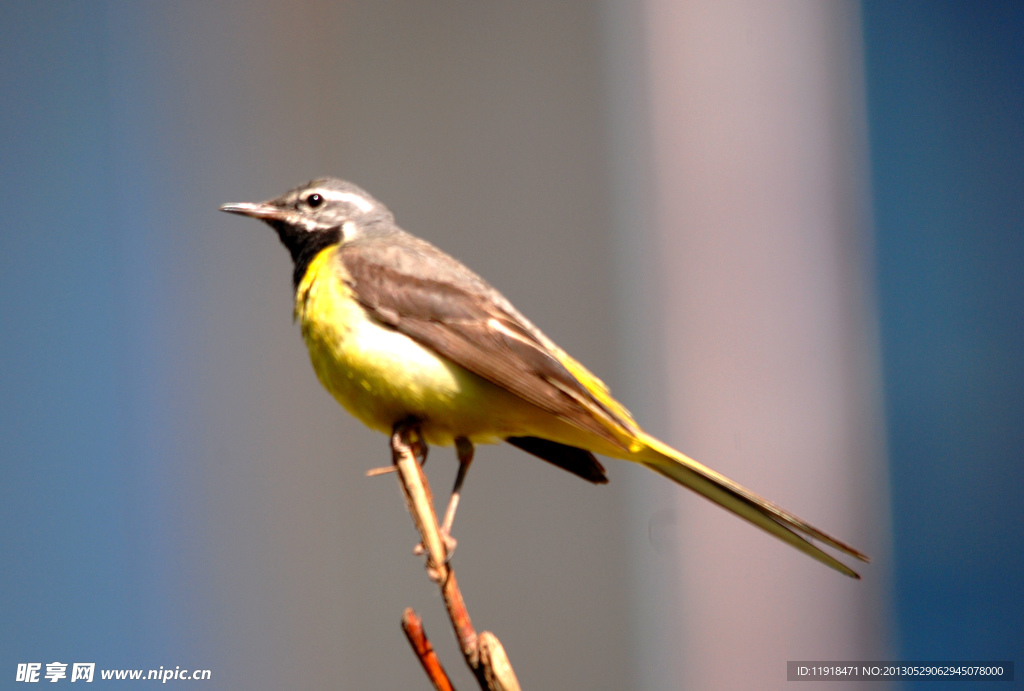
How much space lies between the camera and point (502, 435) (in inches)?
102

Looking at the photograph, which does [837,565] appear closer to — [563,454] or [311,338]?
[563,454]

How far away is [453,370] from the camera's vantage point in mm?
2439

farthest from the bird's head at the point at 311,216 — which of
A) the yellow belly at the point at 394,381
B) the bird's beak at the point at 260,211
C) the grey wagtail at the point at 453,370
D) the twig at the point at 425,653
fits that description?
the twig at the point at 425,653

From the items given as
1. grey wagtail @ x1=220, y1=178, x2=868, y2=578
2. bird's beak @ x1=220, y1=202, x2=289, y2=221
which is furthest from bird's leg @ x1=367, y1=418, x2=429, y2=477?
bird's beak @ x1=220, y1=202, x2=289, y2=221

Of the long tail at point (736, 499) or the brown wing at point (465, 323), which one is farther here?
the brown wing at point (465, 323)

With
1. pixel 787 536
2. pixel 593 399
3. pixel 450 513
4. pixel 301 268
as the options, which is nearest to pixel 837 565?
pixel 787 536

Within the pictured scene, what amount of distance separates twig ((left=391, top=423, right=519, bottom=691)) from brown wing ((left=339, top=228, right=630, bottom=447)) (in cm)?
37

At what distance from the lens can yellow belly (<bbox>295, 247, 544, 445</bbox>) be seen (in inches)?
93.9

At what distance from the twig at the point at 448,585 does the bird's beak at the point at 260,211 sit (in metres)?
1.15

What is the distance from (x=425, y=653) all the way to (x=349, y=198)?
1.89m

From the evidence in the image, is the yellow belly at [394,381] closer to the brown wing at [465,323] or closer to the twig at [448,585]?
the brown wing at [465,323]

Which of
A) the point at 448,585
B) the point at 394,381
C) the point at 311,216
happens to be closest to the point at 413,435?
the point at 394,381

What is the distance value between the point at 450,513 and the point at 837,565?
3.42 feet

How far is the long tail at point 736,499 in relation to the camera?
2023 millimetres
